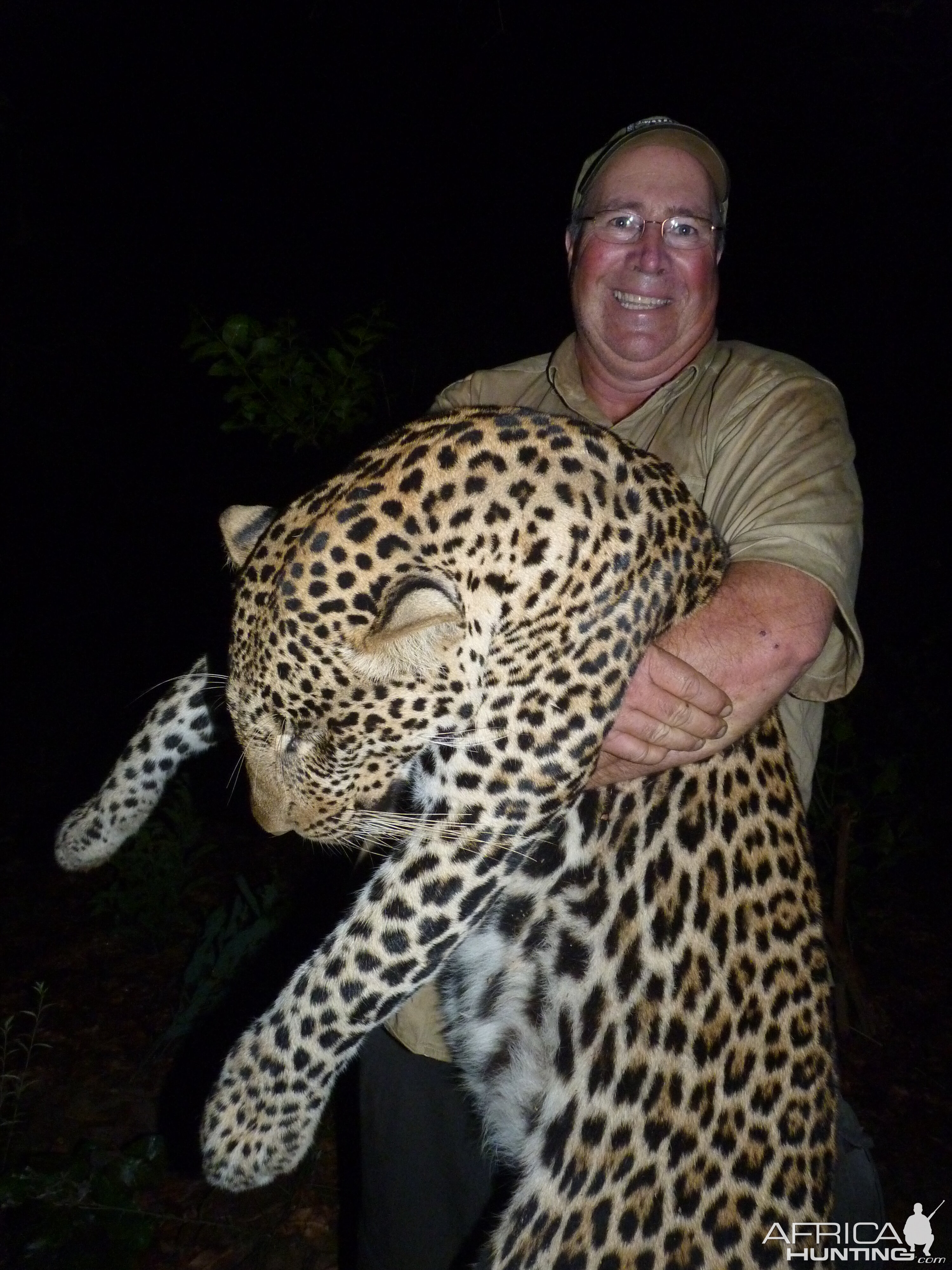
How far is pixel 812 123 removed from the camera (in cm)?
784

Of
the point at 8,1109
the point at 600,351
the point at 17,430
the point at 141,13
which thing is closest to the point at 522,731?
the point at 600,351

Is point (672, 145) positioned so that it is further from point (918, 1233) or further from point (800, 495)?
point (918, 1233)

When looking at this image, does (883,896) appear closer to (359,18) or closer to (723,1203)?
(723,1203)

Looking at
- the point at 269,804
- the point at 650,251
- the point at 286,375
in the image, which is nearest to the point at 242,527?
the point at 269,804

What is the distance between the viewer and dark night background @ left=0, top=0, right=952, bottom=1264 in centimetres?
734

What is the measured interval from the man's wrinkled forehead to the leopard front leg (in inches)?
78.6

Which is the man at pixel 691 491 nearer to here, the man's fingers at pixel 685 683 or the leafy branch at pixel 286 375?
the man's fingers at pixel 685 683

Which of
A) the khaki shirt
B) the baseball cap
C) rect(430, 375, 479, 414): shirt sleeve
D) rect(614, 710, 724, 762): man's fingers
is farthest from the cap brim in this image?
rect(614, 710, 724, 762): man's fingers

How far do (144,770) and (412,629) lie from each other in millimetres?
1074

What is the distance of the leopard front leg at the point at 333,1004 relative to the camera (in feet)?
6.30

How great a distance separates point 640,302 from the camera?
276cm

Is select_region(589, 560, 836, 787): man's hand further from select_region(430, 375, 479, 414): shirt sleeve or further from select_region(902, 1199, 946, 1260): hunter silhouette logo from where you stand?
select_region(902, 1199, 946, 1260): hunter silhouette logo

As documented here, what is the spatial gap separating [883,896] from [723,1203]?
16.2ft

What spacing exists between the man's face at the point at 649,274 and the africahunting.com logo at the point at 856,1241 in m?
2.26
